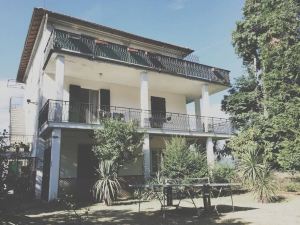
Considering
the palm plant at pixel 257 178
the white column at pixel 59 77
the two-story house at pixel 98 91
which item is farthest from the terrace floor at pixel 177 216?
the white column at pixel 59 77

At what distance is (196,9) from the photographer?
12.6 metres

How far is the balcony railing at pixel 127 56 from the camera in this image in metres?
14.3

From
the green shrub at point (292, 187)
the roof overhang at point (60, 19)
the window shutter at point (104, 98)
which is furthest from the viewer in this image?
the window shutter at point (104, 98)

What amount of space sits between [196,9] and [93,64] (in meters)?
5.71

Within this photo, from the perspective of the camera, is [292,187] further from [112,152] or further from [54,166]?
[54,166]

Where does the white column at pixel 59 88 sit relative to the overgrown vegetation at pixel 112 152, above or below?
above

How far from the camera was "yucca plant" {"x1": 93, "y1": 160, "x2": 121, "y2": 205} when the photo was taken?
12.2 metres

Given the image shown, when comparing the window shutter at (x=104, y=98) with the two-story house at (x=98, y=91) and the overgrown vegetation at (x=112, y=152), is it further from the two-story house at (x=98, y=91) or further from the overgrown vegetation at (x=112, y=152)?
the overgrown vegetation at (x=112, y=152)

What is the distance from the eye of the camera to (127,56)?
53.1ft

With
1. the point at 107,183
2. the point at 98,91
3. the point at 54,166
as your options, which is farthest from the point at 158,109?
the point at 54,166

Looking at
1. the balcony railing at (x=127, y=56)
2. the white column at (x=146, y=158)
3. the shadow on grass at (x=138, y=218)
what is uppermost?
the balcony railing at (x=127, y=56)

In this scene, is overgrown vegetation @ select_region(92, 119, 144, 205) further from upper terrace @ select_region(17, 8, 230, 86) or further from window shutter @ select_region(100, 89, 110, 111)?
window shutter @ select_region(100, 89, 110, 111)

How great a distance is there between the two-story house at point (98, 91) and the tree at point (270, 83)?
9.50 ft

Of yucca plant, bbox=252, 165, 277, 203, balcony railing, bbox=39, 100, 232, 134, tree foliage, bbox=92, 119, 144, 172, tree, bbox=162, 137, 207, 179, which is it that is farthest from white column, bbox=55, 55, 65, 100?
yucca plant, bbox=252, 165, 277, 203
